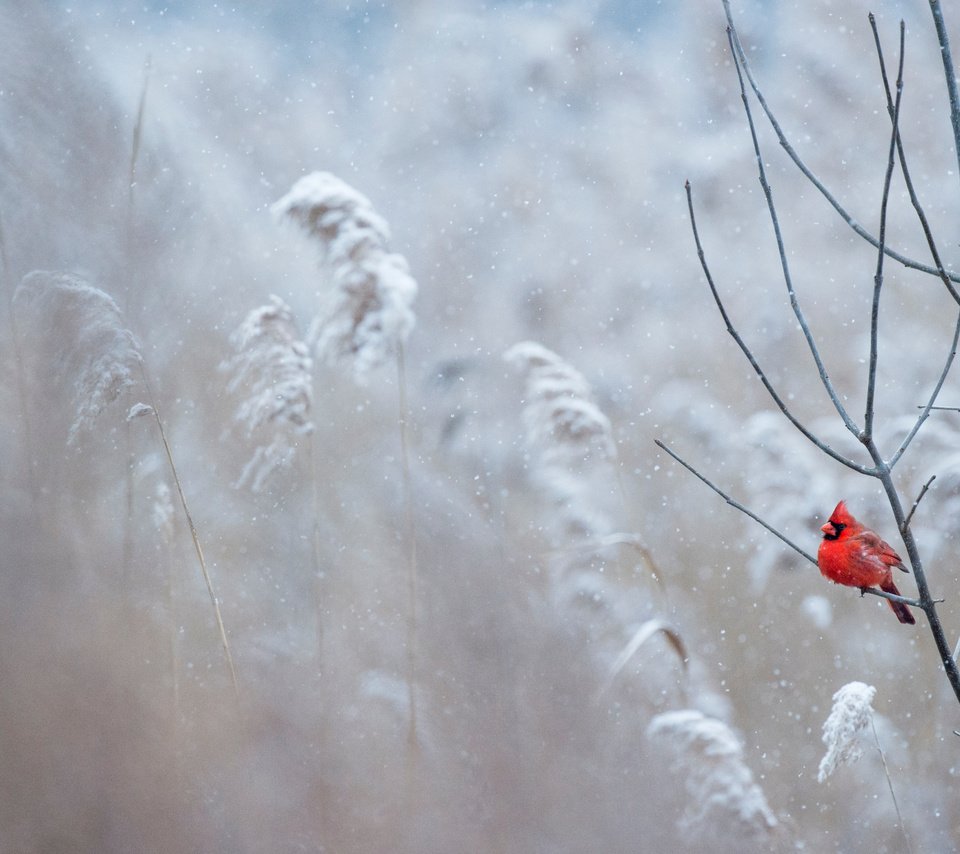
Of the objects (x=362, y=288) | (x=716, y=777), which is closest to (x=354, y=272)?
(x=362, y=288)

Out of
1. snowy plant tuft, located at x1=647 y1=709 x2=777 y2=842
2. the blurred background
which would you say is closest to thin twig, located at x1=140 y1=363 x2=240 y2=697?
the blurred background

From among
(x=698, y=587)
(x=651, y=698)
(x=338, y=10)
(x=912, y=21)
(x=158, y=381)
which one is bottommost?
(x=651, y=698)

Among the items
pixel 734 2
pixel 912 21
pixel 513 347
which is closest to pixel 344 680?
pixel 513 347

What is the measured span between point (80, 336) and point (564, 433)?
774 millimetres

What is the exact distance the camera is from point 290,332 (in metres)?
1.42

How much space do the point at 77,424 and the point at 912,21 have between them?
1.45 metres

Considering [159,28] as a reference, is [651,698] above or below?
below

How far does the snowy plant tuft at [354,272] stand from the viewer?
1.39m

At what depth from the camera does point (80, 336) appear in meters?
1.44

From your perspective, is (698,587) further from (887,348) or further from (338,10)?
(338,10)

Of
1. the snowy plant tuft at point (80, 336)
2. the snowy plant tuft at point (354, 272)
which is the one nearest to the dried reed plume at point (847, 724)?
the snowy plant tuft at point (354, 272)

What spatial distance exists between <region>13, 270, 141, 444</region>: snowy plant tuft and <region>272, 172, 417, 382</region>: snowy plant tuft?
308mm

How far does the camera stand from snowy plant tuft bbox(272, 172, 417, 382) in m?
1.39

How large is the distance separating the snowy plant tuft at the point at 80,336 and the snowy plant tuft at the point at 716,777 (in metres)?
1.01
